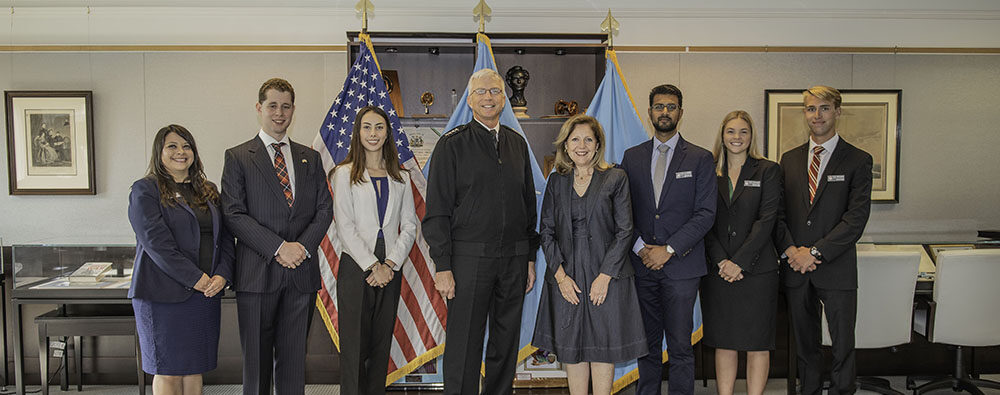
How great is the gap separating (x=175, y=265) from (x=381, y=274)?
0.90 metres

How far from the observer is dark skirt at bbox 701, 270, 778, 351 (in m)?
3.12

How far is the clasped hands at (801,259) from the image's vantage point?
3137 millimetres

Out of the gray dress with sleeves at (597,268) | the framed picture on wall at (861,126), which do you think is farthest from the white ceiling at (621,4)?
the gray dress with sleeves at (597,268)

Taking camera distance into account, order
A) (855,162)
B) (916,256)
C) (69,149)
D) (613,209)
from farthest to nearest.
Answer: (69,149), (916,256), (855,162), (613,209)

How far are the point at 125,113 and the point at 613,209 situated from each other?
377cm

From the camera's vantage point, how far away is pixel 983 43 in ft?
15.5

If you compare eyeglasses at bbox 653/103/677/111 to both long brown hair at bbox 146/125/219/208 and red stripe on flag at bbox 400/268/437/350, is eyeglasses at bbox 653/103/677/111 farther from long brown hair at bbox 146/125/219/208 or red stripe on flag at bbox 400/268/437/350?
long brown hair at bbox 146/125/219/208

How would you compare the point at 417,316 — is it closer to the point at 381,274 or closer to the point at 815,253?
the point at 381,274

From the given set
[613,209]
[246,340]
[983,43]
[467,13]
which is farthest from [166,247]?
[983,43]

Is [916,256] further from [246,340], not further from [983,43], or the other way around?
[246,340]

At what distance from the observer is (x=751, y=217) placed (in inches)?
123

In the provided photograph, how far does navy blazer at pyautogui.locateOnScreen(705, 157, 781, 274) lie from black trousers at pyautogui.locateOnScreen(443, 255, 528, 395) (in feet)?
3.49

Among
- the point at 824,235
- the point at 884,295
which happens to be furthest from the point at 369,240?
the point at 884,295

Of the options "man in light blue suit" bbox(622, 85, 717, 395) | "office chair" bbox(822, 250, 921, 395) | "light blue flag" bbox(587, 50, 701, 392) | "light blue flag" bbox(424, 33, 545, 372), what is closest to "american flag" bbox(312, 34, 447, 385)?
"light blue flag" bbox(424, 33, 545, 372)
